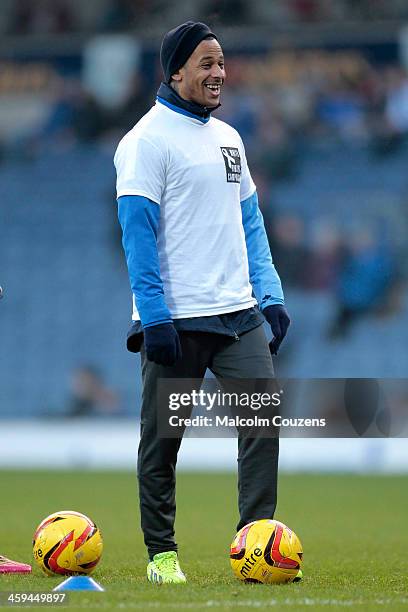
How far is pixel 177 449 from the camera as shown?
5.72 metres

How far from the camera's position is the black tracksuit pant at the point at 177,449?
18.7 feet

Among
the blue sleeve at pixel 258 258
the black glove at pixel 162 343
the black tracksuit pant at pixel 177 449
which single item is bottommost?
the black tracksuit pant at pixel 177 449

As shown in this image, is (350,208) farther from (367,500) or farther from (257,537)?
(257,537)

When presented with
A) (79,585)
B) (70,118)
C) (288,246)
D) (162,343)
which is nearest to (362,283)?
(288,246)

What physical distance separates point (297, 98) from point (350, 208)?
78.0 inches

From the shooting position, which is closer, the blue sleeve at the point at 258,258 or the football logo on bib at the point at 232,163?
the football logo on bib at the point at 232,163

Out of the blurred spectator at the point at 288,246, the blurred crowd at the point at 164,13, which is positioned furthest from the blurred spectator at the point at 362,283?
the blurred crowd at the point at 164,13

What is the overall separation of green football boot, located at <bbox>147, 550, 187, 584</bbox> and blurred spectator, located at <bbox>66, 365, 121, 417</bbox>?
12.4 metres

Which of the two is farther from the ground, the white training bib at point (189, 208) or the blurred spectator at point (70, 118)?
the white training bib at point (189, 208)

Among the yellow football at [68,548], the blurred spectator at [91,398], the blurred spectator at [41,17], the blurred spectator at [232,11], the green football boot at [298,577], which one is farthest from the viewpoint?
the blurred spectator at [41,17]

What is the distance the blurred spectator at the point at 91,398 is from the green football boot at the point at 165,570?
12425mm

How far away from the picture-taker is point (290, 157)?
20359 mm

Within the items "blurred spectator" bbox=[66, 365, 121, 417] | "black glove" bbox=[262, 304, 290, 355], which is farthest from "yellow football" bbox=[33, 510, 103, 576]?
"blurred spectator" bbox=[66, 365, 121, 417]

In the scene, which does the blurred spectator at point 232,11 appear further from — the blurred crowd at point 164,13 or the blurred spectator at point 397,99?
the blurred spectator at point 397,99
